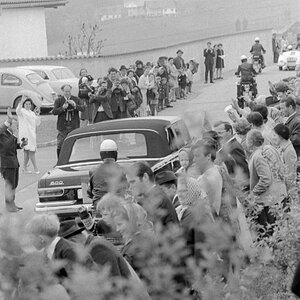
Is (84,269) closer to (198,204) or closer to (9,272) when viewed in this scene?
(9,272)

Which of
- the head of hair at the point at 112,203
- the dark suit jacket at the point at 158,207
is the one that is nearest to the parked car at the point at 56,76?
the dark suit jacket at the point at 158,207

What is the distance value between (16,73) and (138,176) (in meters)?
27.4

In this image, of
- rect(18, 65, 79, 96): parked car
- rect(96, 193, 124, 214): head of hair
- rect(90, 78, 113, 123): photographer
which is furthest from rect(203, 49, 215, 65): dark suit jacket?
rect(96, 193, 124, 214): head of hair

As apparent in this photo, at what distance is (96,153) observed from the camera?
543 inches

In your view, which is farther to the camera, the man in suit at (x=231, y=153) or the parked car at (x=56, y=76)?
the parked car at (x=56, y=76)

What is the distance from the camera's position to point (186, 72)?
1439 inches

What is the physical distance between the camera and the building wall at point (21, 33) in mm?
48406

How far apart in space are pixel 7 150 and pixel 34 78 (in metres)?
18.8

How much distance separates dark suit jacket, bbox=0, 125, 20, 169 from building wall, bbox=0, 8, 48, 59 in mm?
32012

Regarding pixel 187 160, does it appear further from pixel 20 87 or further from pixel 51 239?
pixel 20 87

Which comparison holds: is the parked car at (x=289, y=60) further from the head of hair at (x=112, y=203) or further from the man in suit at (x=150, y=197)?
the head of hair at (x=112, y=203)

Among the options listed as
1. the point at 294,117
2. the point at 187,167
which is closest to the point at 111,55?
the point at 294,117

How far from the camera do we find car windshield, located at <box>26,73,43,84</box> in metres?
35.0

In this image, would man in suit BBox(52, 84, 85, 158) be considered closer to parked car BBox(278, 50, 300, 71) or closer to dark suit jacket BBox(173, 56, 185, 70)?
dark suit jacket BBox(173, 56, 185, 70)
